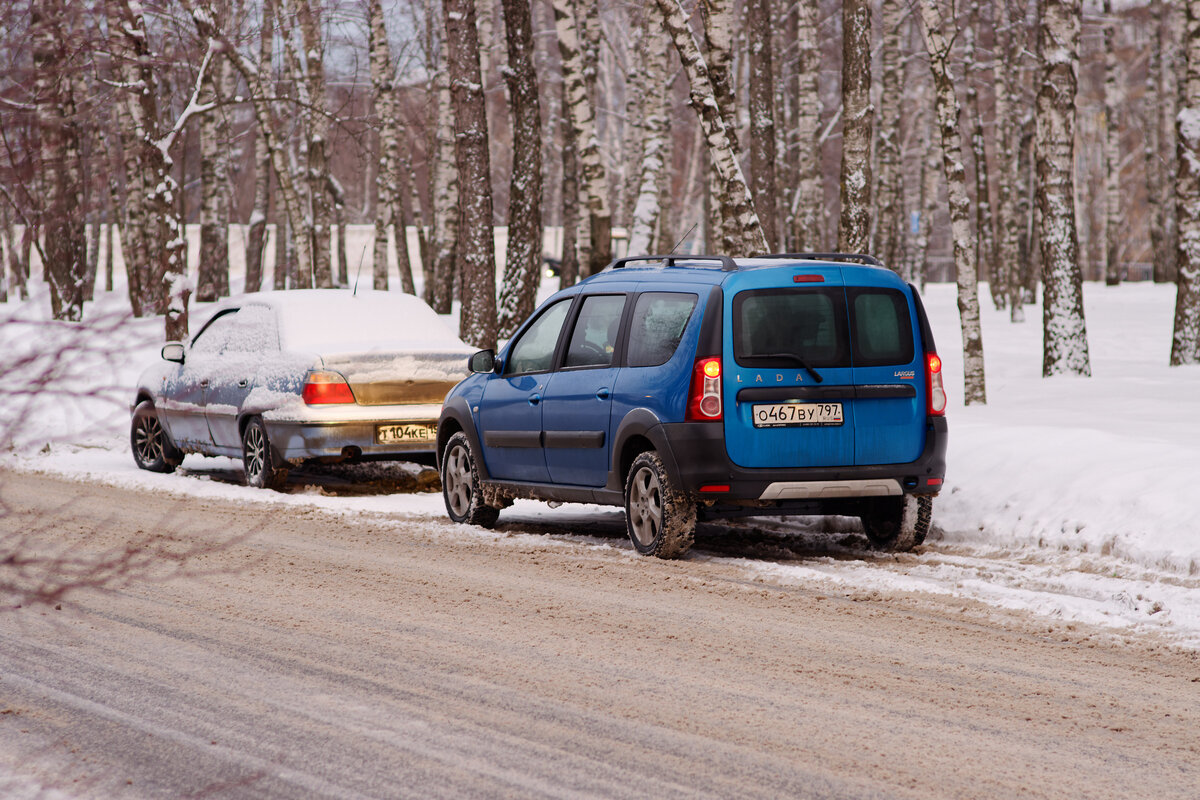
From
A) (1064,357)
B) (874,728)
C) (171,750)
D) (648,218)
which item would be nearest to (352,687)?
(171,750)

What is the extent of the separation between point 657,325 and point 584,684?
3.92 meters

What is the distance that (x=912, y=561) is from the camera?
9.17 m

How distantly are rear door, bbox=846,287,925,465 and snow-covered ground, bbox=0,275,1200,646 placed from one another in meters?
0.72

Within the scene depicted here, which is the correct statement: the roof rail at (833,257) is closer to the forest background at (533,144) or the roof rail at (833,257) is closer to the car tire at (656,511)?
the forest background at (533,144)

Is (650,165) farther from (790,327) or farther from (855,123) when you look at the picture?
(790,327)

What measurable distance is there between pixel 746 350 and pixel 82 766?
510cm

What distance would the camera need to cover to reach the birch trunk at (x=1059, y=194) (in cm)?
1864

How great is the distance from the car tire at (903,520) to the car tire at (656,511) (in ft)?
4.37

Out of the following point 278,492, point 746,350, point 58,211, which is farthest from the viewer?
point 278,492

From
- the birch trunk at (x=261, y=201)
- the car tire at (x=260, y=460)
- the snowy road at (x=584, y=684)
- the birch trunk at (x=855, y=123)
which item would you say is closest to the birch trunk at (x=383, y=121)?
the birch trunk at (x=261, y=201)

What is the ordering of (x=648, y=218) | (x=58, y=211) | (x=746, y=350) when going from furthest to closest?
(x=648, y=218), (x=746, y=350), (x=58, y=211)

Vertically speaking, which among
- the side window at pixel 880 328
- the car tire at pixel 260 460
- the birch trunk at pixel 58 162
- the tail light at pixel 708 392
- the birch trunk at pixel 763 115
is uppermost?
the birch trunk at pixel 763 115

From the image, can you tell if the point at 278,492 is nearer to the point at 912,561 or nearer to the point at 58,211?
the point at 912,561

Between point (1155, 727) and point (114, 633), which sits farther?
point (114, 633)
